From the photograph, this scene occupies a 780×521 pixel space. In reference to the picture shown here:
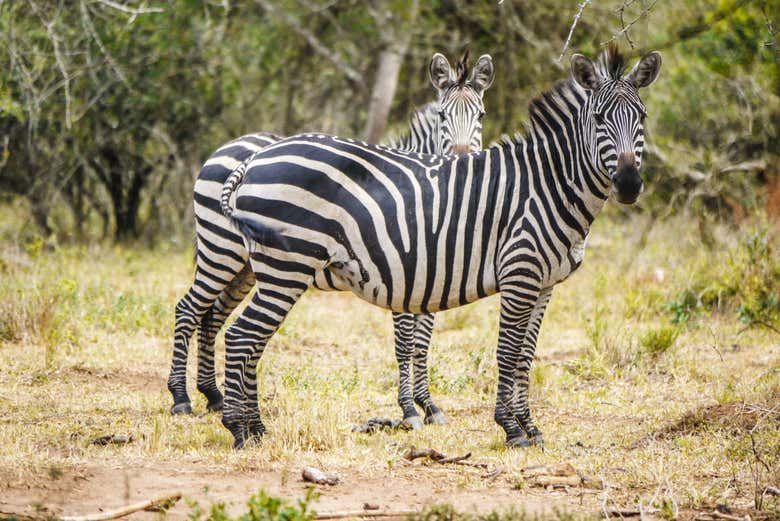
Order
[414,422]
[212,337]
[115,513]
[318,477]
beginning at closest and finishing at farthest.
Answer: [115,513], [318,477], [414,422], [212,337]

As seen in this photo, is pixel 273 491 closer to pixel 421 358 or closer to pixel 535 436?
pixel 535 436

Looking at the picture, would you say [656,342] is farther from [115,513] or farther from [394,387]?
[115,513]

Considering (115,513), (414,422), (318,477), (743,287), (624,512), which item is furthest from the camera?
(743,287)

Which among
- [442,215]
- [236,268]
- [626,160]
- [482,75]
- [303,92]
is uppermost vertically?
[303,92]

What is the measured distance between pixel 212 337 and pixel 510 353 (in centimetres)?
239

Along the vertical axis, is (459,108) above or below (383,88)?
below

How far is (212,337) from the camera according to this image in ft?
23.8

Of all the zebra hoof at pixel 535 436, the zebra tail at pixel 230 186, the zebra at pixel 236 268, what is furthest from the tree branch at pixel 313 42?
the zebra hoof at pixel 535 436

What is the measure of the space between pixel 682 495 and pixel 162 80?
11443 millimetres

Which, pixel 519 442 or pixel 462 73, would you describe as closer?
pixel 519 442

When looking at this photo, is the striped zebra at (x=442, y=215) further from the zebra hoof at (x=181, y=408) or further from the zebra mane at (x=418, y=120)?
the zebra mane at (x=418, y=120)

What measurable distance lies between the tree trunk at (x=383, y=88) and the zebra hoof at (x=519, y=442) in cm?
846

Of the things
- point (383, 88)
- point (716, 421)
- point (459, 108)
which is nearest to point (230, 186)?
point (459, 108)

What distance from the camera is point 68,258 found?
498 inches
